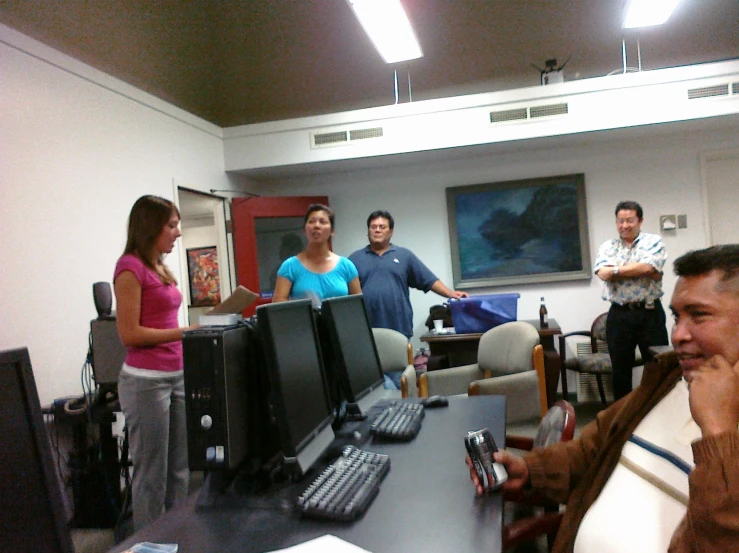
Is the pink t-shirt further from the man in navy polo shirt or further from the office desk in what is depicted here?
the man in navy polo shirt

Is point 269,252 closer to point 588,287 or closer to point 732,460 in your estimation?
point 588,287

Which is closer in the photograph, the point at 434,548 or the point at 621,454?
the point at 434,548

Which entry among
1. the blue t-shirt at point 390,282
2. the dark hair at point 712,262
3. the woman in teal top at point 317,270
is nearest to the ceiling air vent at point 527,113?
the blue t-shirt at point 390,282

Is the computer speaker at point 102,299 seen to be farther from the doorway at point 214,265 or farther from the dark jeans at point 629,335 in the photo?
the dark jeans at point 629,335

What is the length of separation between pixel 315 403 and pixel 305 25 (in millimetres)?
4220

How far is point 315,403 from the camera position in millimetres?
1451

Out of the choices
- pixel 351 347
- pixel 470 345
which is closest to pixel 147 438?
pixel 351 347

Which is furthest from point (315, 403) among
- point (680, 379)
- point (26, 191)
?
point (26, 191)

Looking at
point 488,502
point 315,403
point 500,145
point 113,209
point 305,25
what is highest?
point 305,25

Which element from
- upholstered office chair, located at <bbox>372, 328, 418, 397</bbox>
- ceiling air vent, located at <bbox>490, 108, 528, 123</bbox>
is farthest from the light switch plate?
upholstered office chair, located at <bbox>372, 328, 418, 397</bbox>

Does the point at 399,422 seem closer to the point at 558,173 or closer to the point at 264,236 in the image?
the point at 264,236

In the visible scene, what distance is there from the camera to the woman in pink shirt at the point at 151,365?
2.05m

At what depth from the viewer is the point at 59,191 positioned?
296cm

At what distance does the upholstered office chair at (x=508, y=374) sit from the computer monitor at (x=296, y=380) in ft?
4.93
